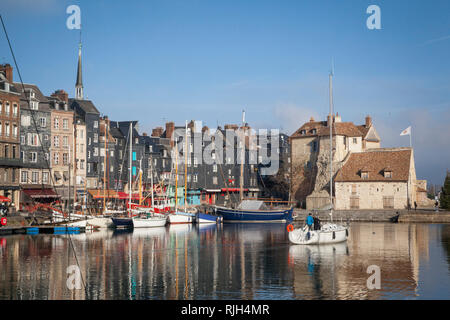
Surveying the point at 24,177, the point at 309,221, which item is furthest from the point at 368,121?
the point at 309,221

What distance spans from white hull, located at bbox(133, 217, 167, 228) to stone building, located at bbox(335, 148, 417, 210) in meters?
29.9

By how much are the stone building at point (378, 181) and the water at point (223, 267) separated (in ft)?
91.1

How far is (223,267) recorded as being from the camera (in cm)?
3281

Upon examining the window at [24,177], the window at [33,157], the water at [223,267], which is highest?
the window at [33,157]

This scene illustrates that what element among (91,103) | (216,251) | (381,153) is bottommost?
(216,251)

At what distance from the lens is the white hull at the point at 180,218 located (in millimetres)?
71000

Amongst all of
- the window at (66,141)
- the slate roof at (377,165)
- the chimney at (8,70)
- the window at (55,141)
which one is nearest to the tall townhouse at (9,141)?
the chimney at (8,70)

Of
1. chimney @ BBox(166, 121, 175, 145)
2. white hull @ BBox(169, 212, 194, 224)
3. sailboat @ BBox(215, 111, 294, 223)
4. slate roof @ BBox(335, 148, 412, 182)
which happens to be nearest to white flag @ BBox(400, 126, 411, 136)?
slate roof @ BBox(335, 148, 412, 182)

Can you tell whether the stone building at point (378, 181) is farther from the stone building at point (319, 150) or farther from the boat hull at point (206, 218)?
the boat hull at point (206, 218)

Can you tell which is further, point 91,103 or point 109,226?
point 91,103

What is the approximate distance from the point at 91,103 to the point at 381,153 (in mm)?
46495
